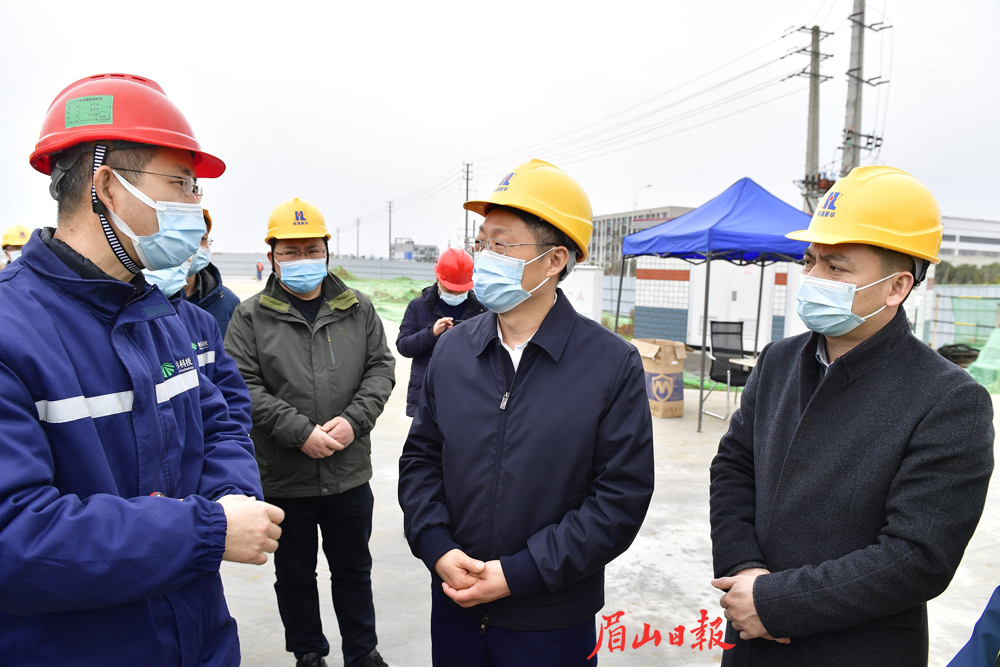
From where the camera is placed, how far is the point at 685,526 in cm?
475

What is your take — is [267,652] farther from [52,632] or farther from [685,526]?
[685,526]

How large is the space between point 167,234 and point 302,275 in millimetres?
1507

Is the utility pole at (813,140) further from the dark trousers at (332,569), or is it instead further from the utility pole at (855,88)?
the dark trousers at (332,569)

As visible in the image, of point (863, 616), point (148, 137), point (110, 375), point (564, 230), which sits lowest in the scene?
point (863, 616)

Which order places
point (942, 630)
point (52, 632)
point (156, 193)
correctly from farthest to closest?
point (942, 630)
point (156, 193)
point (52, 632)

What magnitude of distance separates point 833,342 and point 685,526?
10.8ft

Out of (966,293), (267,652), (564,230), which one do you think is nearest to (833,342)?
(564,230)

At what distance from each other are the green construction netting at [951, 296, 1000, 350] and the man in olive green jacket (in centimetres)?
1475

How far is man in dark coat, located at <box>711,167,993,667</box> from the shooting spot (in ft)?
4.86

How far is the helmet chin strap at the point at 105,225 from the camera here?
147 centimetres

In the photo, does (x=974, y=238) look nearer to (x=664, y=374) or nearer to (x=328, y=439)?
(x=664, y=374)

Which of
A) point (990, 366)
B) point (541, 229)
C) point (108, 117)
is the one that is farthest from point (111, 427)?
point (990, 366)

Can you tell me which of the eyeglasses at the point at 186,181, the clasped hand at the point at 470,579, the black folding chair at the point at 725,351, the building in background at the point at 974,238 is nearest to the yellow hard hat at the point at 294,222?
the eyeglasses at the point at 186,181

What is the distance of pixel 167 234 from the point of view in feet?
5.24
